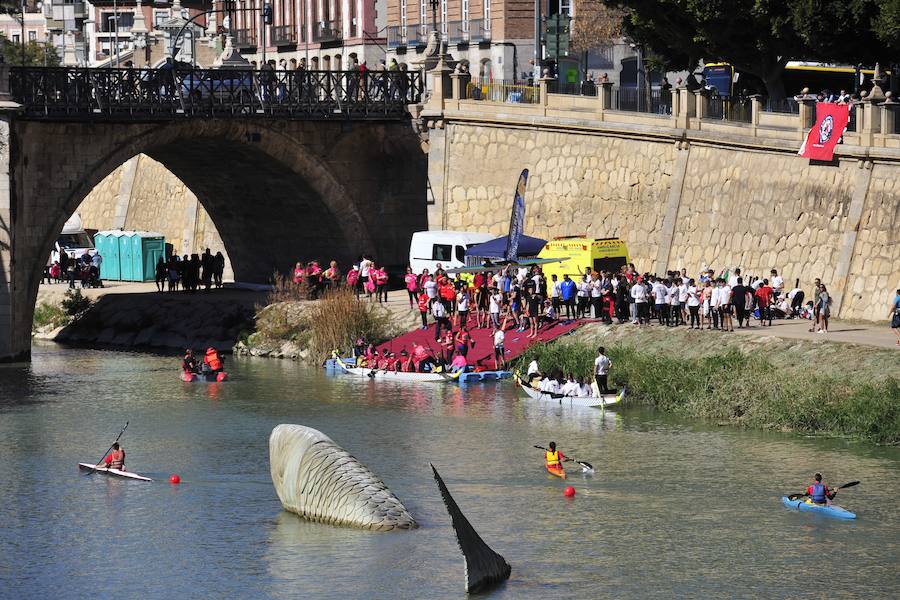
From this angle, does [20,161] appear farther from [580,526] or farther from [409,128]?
[580,526]

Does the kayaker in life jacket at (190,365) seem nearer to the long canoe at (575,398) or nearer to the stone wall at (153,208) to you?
the long canoe at (575,398)

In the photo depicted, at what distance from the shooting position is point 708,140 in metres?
59.0

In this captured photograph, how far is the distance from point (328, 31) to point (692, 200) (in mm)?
42460

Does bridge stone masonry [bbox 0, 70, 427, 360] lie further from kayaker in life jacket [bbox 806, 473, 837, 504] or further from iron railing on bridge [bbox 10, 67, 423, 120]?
kayaker in life jacket [bbox 806, 473, 837, 504]

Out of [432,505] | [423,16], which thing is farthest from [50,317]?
[432,505]

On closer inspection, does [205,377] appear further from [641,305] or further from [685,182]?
[685,182]

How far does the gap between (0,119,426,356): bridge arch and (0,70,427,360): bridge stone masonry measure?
1.5 inches

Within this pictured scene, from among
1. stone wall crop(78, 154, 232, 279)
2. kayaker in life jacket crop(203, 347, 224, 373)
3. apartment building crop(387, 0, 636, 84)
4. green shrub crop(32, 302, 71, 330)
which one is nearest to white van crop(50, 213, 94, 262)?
stone wall crop(78, 154, 232, 279)

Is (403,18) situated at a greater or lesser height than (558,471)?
greater

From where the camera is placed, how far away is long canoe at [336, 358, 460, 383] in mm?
55750

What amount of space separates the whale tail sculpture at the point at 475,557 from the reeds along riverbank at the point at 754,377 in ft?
45.3

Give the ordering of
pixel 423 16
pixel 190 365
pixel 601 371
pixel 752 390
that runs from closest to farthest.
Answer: pixel 752 390 → pixel 601 371 → pixel 190 365 → pixel 423 16

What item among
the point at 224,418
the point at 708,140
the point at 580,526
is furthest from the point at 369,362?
the point at 580,526

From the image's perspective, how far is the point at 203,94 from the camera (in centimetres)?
6444
